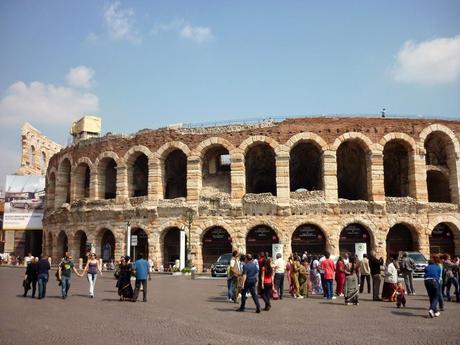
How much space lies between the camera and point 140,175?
3506 centimetres

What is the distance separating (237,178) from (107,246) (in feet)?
38.3

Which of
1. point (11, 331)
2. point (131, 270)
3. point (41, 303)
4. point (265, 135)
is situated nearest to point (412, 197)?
point (265, 135)

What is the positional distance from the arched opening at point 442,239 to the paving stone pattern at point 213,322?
54.8 ft

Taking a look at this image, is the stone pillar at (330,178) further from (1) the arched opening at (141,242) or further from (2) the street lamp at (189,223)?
(1) the arched opening at (141,242)

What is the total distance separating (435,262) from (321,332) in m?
4.16

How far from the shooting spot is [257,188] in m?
35.0

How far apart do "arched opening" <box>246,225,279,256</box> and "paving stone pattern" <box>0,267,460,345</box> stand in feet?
47.7

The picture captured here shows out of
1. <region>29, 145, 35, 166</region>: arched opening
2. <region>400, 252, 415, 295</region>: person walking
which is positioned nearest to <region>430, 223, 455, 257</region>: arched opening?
<region>400, 252, 415, 295</region>: person walking

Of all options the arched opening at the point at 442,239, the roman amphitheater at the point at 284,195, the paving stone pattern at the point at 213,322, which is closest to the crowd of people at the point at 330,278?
the paving stone pattern at the point at 213,322

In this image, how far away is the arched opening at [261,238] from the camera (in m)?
28.4

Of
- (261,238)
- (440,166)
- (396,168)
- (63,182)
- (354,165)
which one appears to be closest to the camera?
(261,238)

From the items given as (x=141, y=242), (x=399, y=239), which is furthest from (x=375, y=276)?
(x=141, y=242)

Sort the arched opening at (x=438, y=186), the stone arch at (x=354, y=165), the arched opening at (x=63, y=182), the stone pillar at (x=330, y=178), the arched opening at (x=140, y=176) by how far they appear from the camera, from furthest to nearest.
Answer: the arched opening at (x=63, y=182)
the arched opening at (x=140, y=176)
the arched opening at (x=438, y=186)
the stone arch at (x=354, y=165)
the stone pillar at (x=330, y=178)

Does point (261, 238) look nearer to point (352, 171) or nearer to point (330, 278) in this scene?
point (352, 171)
